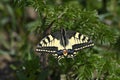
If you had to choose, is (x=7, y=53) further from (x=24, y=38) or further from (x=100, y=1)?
(x=100, y=1)

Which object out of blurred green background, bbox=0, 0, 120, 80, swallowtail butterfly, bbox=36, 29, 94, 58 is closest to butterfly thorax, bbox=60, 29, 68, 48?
swallowtail butterfly, bbox=36, 29, 94, 58

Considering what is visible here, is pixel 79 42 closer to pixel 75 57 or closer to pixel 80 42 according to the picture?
pixel 80 42

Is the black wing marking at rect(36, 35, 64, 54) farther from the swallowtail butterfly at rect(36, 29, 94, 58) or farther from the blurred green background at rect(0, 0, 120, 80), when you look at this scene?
the blurred green background at rect(0, 0, 120, 80)

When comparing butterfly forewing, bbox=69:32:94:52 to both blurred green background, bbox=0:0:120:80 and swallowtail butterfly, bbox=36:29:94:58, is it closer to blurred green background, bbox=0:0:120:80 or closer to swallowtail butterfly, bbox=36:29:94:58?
swallowtail butterfly, bbox=36:29:94:58

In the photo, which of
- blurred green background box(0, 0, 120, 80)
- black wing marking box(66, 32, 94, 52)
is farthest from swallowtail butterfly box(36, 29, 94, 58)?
blurred green background box(0, 0, 120, 80)

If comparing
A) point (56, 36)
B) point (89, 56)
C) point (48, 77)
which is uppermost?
point (56, 36)

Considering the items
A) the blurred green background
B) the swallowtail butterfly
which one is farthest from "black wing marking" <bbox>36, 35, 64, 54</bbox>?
the blurred green background

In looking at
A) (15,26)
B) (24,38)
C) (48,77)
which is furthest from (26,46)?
(48,77)

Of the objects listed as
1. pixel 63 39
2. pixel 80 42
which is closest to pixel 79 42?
pixel 80 42

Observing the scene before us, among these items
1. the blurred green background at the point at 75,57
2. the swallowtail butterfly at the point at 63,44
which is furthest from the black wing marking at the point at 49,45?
the blurred green background at the point at 75,57
